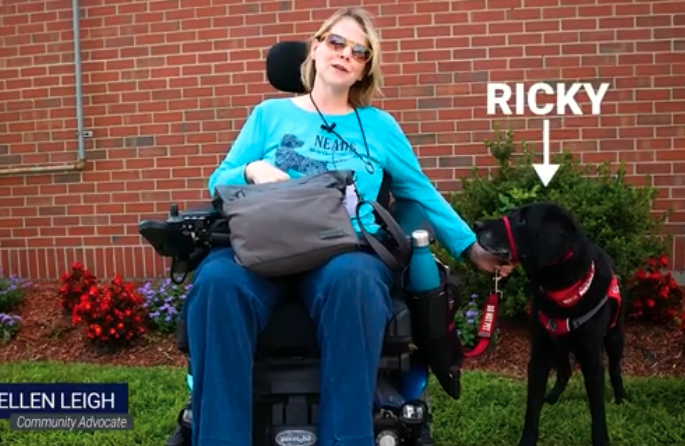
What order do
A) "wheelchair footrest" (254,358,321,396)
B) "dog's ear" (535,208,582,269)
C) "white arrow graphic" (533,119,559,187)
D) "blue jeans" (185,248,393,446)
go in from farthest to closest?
1. "white arrow graphic" (533,119,559,187)
2. "dog's ear" (535,208,582,269)
3. "wheelchair footrest" (254,358,321,396)
4. "blue jeans" (185,248,393,446)

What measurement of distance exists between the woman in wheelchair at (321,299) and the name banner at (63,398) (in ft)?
5.00

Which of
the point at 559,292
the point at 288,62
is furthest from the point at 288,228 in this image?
the point at 559,292

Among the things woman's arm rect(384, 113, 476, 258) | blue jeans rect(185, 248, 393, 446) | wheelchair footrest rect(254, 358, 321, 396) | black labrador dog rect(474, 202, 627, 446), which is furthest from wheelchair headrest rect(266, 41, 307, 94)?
wheelchair footrest rect(254, 358, 321, 396)

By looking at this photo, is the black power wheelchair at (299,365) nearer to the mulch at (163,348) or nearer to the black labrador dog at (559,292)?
the black labrador dog at (559,292)

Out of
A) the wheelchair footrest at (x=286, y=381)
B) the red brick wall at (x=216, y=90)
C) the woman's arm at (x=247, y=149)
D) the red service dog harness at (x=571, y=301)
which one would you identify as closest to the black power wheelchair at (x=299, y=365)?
the wheelchair footrest at (x=286, y=381)

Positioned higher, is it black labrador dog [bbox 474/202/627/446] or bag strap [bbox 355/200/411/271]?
bag strap [bbox 355/200/411/271]

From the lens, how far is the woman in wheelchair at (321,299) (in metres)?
2.07

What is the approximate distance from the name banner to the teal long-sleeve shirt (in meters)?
1.45

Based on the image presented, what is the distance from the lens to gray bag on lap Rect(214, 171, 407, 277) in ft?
7.07

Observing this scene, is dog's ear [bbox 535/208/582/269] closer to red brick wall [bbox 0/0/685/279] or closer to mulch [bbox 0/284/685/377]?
mulch [bbox 0/284/685/377]

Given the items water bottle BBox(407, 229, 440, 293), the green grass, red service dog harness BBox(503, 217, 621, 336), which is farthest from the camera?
the green grass

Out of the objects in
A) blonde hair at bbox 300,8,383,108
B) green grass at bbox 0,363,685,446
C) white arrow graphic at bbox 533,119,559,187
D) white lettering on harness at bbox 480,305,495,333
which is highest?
blonde hair at bbox 300,8,383,108

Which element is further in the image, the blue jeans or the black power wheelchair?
the black power wheelchair

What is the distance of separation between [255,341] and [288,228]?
35 centimetres
